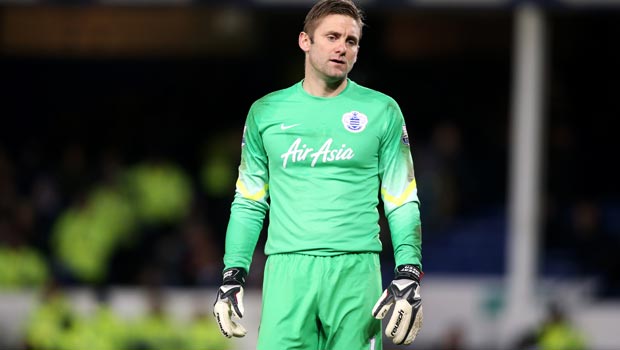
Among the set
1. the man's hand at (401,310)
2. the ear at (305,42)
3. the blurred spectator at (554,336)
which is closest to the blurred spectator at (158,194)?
the blurred spectator at (554,336)

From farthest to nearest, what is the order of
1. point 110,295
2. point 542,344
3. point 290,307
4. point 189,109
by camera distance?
point 189,109
point 110,295
point 542,344
point 290,307

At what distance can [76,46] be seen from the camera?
16.9 metres

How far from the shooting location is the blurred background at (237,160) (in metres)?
12.6

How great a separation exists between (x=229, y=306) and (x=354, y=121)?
0.80 metres

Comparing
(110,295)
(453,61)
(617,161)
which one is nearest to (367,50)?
(453,61)

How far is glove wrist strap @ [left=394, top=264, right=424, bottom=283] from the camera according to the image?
489 centimetres

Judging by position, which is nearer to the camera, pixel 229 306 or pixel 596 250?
pixel 229 306

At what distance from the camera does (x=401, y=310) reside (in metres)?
4.81

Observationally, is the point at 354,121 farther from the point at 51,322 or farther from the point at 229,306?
the point at 51,322

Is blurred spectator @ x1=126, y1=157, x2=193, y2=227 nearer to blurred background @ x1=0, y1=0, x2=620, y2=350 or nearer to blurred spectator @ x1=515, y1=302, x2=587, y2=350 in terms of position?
blurred background @ x1=0, y1=0, x2=620, y2=350

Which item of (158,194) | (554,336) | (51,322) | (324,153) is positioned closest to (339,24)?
(324,153)

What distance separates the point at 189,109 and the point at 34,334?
4123 mm

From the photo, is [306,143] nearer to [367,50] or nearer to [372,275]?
[372,275]

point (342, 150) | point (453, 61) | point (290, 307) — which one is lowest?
point (290, 307)
